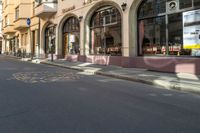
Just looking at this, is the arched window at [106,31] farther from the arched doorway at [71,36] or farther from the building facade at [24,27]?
the building facade at [24,27]

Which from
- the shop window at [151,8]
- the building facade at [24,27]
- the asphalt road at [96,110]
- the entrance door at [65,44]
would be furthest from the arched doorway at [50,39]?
the asphalt road at [96,110]

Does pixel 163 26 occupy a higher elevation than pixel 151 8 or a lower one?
lower

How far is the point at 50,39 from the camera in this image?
33.7 metres

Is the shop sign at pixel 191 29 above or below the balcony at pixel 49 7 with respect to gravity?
below

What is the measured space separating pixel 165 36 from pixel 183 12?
172cm

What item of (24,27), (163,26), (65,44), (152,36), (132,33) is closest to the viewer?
(163,26)

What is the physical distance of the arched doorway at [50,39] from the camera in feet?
106

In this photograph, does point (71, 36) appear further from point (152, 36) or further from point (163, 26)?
point (163, 26)

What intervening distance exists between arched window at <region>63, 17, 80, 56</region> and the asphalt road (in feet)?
52.6

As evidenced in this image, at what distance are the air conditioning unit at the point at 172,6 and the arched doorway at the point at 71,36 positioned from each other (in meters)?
11.2

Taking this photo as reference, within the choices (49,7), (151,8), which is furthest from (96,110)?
(49,7)

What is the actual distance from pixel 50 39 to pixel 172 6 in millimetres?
18805

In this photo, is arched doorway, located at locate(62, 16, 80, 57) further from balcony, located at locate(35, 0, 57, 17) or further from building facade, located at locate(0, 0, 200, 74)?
balcony, located at locate(35, 0, 57, 17)

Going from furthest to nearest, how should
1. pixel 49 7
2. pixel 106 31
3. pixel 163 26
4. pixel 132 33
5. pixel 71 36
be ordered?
pixel 49 7
pixel 71 36
pixel 106 31
pixel 132 33
pixel 163 26
